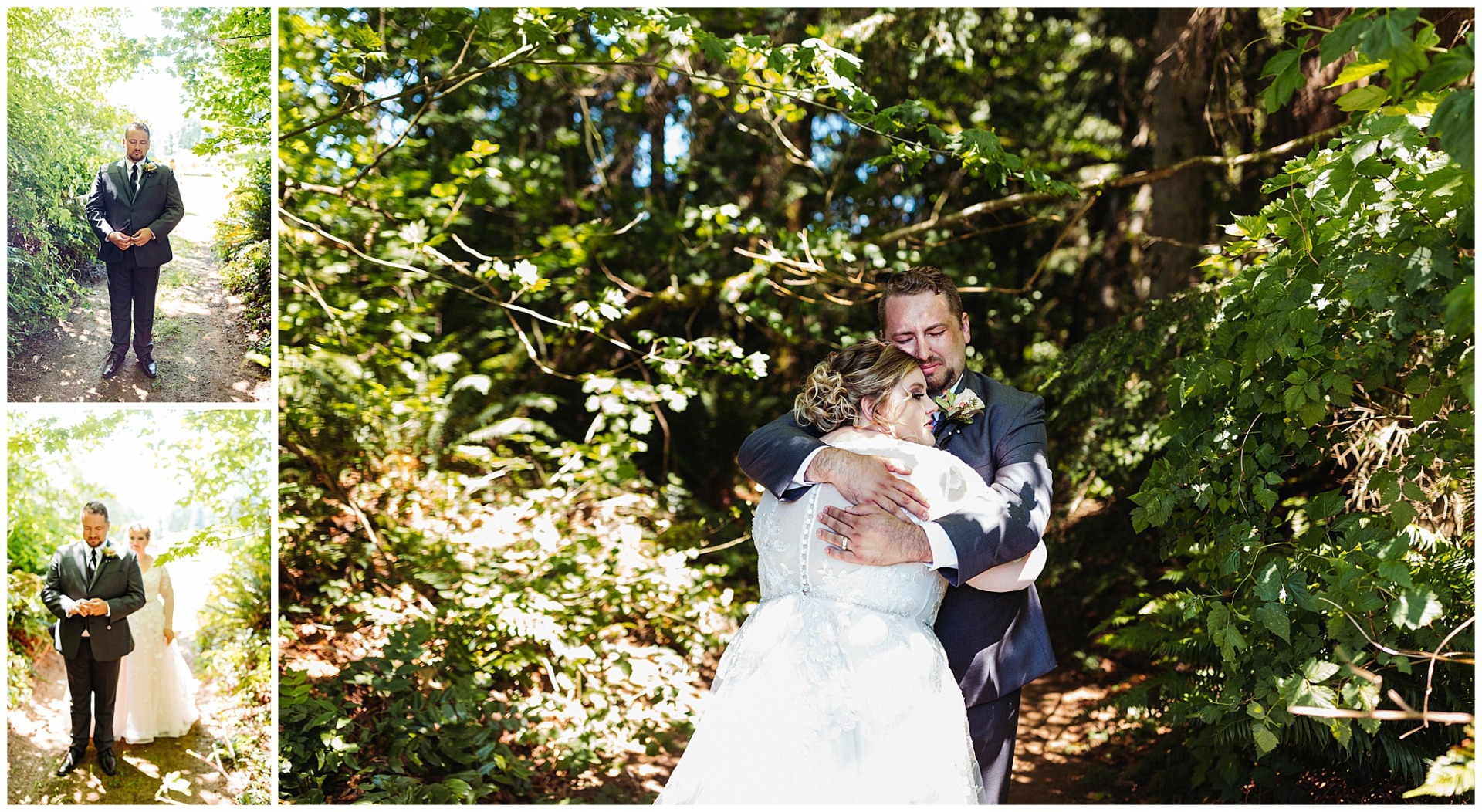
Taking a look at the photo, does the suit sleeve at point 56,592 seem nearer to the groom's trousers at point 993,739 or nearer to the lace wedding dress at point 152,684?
the lace wedding dress at point 152,684

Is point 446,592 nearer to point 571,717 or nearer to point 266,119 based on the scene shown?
point 571,717

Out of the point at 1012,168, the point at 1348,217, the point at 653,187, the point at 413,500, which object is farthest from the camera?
the point at 653,187

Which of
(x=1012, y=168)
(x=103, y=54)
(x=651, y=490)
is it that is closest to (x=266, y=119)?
(x=103, y=54)

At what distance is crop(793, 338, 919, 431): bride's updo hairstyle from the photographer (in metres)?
2.69

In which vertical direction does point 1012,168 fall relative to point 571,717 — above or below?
above

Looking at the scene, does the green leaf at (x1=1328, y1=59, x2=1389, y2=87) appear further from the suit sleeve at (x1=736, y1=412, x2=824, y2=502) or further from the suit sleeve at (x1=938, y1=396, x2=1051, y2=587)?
the suit sleeve at (x1=736, y1=412, x2=824, y2=502)

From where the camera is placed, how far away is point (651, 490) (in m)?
7.34

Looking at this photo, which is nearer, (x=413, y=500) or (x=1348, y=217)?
(x=1348, y=217)

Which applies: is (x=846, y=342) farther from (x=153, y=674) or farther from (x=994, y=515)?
(x=153, y=674)

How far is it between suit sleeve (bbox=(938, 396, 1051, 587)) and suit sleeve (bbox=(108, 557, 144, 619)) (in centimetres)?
233

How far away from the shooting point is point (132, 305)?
2969 mm

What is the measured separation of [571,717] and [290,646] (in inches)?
52.8

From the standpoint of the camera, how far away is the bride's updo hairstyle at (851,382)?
8.82ft

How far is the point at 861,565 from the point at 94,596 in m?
2.23
